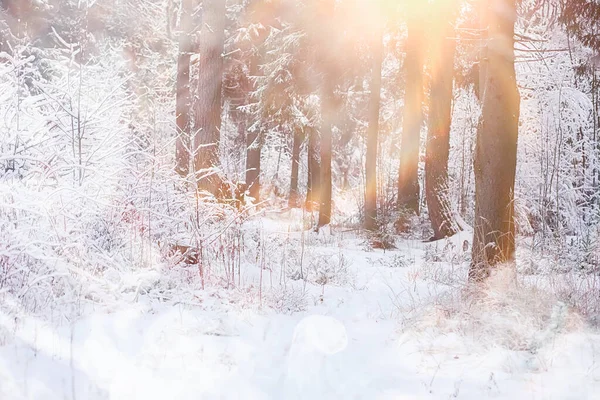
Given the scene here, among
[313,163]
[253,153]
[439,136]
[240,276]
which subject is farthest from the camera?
[253,153]

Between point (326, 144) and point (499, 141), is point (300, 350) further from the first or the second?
point (326, 144)

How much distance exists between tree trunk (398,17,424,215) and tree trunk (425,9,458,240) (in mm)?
698

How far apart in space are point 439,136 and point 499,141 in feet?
24.3

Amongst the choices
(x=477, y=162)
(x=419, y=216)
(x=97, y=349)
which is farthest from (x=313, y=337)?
(x=419, y=216)

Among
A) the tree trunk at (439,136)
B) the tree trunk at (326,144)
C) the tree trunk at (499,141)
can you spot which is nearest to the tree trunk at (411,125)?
the tree trunk at (439,136)

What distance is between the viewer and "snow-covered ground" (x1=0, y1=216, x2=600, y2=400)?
322 cm

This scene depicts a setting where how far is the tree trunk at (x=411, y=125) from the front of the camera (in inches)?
567

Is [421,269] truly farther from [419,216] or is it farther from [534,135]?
[534,135]

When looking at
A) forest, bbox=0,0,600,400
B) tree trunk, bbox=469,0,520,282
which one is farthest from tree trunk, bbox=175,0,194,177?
tree trunk, bbox=469,0,520,282

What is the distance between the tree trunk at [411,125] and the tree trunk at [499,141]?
832 centimetres

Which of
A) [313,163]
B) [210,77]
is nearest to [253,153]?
[313,163]

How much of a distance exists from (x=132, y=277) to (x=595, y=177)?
12148mm

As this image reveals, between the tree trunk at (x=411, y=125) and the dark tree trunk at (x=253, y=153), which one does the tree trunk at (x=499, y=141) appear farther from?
the dark tree trunk at (x=253, y=153)

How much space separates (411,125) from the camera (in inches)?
579
